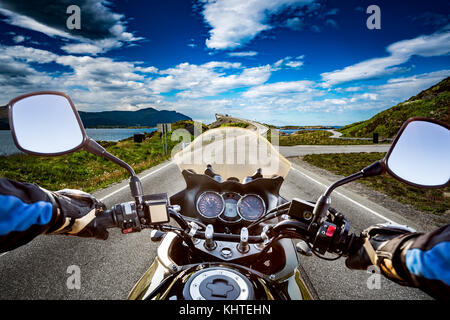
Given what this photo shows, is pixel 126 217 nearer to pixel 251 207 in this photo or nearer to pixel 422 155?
pixel 251 207

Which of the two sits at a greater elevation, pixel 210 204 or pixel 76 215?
pixel 76 215

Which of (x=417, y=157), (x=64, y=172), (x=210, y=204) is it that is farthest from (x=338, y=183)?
(x=64, y=172)

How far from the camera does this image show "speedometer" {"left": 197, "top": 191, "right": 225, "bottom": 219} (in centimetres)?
245

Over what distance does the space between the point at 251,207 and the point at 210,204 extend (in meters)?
0.44

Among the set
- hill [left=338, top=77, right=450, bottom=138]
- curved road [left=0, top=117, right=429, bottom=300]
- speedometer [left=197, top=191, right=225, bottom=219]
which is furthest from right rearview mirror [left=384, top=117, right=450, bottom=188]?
hill [left=338, top=77, right=450, bottom=138]

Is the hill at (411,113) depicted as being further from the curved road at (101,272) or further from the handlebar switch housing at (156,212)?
the handlebar switch housing at (156,212)

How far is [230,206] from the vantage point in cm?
251

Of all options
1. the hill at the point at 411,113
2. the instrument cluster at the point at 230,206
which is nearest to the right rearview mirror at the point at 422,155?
the instrument cluster at the point at 230,206

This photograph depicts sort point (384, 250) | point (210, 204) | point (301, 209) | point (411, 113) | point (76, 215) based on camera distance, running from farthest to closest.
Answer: point (411, 113) → point (210, 204) → point (301, 209) → point (76, 215) → point (384, 250)

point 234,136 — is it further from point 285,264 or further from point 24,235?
point 24,235

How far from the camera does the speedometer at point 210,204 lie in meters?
2.45

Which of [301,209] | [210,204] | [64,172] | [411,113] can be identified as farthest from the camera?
[411,113]

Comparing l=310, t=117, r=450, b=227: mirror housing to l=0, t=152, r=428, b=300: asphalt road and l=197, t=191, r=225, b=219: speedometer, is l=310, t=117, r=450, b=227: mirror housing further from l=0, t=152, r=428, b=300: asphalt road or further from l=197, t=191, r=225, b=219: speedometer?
l=0, t=152, r=428, b=300: asphalt road

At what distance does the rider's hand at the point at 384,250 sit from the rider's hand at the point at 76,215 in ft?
4.95
